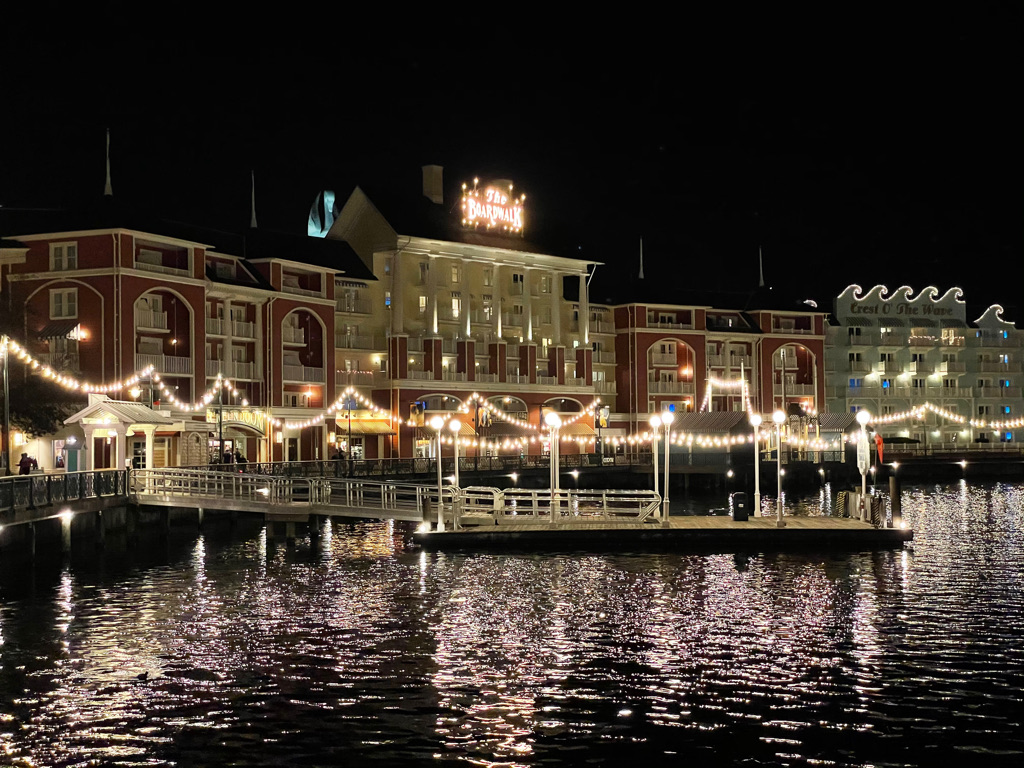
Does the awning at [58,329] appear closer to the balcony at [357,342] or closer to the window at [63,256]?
the window at [63,256]

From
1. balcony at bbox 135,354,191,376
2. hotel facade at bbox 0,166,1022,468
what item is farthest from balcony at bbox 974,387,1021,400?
balcony at bbox 135,354,191,376

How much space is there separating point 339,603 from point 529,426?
63818 mm

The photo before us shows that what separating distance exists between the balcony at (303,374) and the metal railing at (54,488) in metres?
33.8

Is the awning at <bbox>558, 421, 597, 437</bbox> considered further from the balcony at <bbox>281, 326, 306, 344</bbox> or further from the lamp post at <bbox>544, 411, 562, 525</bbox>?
the lamp post at <bbox>544, 411, 562, 525</bbox>

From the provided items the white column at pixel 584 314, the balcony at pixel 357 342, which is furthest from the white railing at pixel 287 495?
the white column at pixel 584 314

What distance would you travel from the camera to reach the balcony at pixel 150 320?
2904 inches

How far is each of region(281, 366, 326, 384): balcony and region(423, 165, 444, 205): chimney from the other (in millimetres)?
24311

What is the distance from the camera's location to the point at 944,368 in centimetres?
13400

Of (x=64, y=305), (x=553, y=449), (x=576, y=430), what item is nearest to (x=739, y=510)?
(x=553, y=449)

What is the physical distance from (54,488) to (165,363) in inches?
1176

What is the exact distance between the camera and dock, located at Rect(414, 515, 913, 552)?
151 feet

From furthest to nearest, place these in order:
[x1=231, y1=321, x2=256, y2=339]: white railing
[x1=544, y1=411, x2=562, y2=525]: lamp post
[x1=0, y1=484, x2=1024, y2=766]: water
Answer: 1. [x1=231, y1=321, x2=256, y2=339]: white railing
2. [x1=544, y1=411, x2=562, y2=525]: lamp post
3. [x1=0, y1=484, x2=1024, y2=766]: water

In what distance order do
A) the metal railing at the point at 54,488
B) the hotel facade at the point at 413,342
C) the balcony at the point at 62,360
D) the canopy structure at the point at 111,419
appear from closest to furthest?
the metal railing at the point at 54,488
the canopy structure at the point at 111,419
the balcony at the point at 62,360
the hotel facade at the point at 413,342

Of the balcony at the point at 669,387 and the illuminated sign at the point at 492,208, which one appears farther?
the balcony at the point at 669,387
